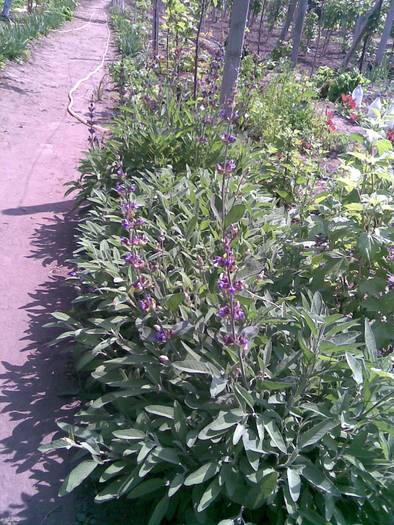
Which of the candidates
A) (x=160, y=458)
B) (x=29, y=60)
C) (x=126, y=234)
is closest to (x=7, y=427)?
(x=160, y=458)

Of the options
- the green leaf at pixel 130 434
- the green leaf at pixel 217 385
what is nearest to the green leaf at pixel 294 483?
the green leaf at pixel 217 385

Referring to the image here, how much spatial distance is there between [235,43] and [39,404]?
3947mm

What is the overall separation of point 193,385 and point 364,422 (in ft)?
2.39

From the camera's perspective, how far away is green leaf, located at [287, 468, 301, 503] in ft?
6.18

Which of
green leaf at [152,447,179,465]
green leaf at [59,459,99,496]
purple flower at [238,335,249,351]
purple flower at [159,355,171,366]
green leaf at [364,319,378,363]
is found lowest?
green leaf at [59,459,99,496]

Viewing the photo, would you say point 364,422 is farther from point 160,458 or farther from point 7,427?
point 7,427

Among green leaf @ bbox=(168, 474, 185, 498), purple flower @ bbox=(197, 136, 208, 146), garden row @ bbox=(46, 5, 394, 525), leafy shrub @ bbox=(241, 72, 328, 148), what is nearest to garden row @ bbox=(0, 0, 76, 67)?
leafy shrub @ bbox=(241, 72, 328, 148)

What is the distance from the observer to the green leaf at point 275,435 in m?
1.97

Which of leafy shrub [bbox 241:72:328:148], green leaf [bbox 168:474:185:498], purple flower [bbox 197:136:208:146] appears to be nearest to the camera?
green leaf [bbox 168:474:185:498]

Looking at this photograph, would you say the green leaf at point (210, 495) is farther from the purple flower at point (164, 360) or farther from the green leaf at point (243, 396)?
the purple flower at point (164, 360)

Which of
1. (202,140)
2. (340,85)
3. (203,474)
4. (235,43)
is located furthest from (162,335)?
(340,85)

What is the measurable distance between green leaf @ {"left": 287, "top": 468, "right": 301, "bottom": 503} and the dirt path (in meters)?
0.98

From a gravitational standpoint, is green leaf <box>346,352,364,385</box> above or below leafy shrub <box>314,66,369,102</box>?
above

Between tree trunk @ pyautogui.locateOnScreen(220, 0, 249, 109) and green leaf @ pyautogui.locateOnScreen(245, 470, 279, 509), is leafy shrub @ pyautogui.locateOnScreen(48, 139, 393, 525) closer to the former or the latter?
green leaf @ pyautogui.locateOnScreen(245, 470, 279, 509)
